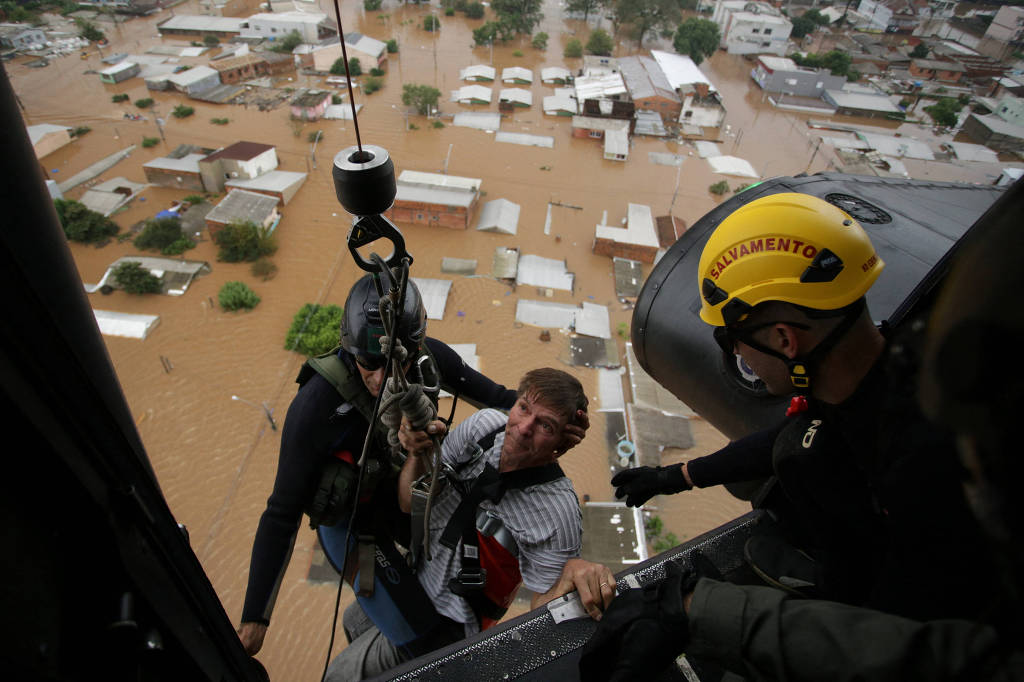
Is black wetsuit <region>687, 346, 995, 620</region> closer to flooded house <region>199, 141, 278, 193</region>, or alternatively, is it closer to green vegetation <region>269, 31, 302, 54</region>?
flooded house <region>199, 141, 278, 193</region>

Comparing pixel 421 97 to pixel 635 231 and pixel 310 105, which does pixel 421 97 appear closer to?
pixel 310 105

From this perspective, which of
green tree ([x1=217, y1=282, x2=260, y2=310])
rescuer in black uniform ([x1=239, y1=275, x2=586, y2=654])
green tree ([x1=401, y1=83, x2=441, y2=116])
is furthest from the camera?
green tree ([x1=401, y1=83, x2=441, y2=116])

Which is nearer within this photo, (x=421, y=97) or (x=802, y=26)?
(x=421, y=97)

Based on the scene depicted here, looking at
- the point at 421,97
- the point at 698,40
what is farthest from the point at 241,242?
the point at 698,40

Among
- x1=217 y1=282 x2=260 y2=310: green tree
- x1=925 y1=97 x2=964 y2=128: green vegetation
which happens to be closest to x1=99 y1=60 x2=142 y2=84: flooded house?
x1=217 y1=282 x2=260 y2=310: green tree

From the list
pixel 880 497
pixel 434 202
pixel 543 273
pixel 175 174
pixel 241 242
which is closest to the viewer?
pixel 880 497

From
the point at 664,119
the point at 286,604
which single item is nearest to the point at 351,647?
the point at 286,604
